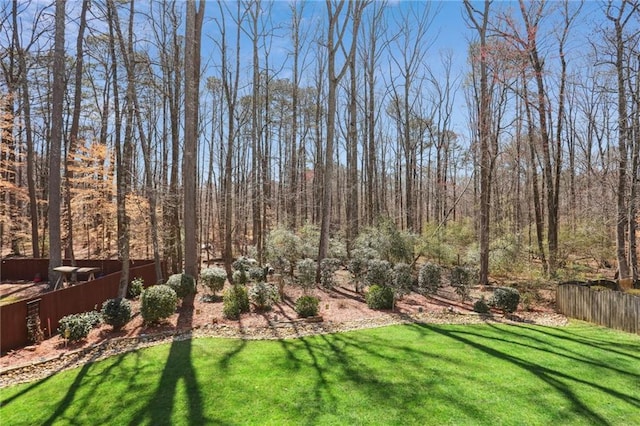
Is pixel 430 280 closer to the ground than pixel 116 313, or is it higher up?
closer to the ground

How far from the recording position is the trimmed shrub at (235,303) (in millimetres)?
8008

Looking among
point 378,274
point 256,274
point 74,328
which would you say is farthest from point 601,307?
point 74,328

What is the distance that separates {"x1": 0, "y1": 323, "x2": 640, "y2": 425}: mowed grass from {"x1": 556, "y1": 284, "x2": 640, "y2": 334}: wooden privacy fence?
92 centimetres

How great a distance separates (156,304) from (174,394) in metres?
3.37

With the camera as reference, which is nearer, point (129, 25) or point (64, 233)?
point (129, 25)

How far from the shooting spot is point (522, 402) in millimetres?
4148

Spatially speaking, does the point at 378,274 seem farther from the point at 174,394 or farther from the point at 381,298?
the point at 174,394

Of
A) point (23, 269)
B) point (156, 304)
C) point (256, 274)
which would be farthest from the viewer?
point (23, 269)

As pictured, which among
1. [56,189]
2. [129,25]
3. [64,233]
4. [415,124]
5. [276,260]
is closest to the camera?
[56,189]

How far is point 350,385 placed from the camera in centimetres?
463

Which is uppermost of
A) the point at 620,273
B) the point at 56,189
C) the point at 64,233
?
the point at 56,189

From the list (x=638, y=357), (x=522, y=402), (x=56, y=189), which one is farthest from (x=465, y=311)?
(x=56, y=189)

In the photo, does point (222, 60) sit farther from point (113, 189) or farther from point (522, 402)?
point (522, 402)

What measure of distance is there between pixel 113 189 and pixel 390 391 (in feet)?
44.1
